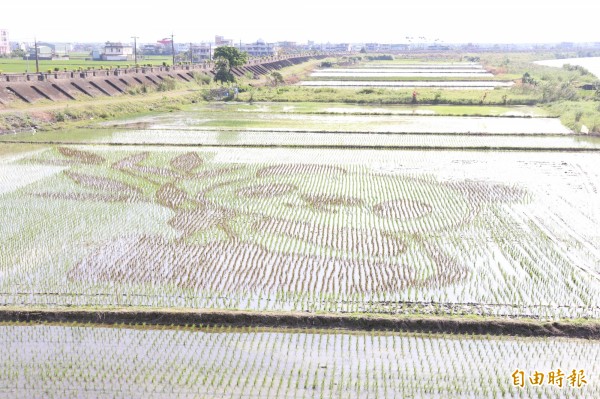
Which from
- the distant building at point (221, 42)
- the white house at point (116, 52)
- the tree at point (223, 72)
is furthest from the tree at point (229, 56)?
the distant building at point (221, 42)

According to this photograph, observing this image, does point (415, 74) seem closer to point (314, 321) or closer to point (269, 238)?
point (269, 238)

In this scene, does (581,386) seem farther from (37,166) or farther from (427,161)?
(37,166)

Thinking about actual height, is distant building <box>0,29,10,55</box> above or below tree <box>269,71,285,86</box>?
above

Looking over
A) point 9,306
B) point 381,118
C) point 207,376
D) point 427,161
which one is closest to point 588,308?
point 207,376

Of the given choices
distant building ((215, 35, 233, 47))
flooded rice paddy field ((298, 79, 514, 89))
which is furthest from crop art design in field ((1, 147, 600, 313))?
distant building ((215, 35, 233, 47))

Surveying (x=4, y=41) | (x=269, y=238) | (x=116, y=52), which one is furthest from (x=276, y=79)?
(x=4, y=41)

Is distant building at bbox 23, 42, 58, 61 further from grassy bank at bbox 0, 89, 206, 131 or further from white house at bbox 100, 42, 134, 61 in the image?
grassy bank at bbox 0, 89, 206, 131

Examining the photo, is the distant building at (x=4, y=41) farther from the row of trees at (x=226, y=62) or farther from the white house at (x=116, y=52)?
the row of trees at (x=226, y=62)
